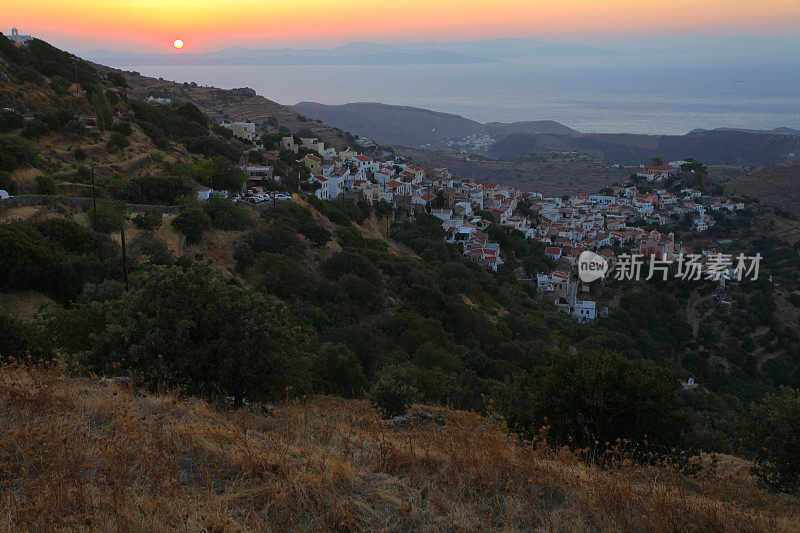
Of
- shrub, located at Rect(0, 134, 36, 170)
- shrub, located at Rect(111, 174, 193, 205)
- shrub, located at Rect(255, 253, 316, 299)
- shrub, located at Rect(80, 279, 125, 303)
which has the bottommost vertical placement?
shrub, located at Rect(255, 253, 316, 299)

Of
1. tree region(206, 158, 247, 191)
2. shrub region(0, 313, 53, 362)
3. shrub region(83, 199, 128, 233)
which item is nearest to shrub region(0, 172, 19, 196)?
shrub region(83, 199, 128, 233)

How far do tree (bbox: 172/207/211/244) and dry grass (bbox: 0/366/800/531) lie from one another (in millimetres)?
11908

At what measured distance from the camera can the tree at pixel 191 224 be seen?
15562 mm

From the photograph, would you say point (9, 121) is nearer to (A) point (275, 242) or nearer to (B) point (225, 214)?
(B) point (225, 214)

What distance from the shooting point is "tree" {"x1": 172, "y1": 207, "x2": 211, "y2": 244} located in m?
15.6

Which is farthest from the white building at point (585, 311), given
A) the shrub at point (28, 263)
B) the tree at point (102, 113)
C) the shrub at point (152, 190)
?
the tree at point (102, 113)

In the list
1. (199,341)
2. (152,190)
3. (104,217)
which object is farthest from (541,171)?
(199,341)

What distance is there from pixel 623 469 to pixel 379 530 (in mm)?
2062

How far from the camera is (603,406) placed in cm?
507

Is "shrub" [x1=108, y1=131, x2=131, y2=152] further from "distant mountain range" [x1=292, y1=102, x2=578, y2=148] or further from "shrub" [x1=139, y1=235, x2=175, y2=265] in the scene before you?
"distant mountain range" [x1=292, y1=102, x2=578, y2=148]

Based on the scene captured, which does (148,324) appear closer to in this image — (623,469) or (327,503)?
(327,503)

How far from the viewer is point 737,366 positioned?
2464 centimetres

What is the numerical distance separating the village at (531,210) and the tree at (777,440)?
19546 mm

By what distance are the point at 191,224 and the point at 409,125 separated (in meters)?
125
